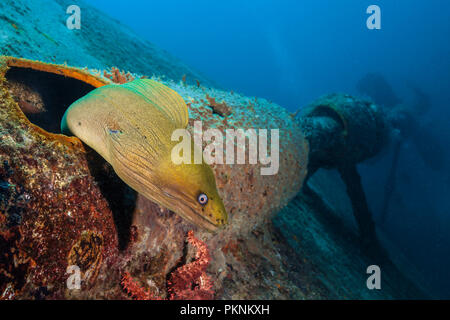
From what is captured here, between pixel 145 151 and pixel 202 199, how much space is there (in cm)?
44

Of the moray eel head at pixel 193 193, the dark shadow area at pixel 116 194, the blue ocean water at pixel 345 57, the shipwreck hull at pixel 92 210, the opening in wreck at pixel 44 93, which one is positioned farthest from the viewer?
the blue ocean water at pixel 345 57

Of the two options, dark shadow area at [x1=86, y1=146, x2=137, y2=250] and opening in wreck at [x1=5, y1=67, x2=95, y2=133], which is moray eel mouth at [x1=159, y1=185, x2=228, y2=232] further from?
opening in wreck at [x1=5, y1=67, x2=95, y2=133]

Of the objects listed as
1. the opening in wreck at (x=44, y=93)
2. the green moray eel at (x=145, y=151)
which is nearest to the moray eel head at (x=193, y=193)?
the green moray eel at (x=145, y=151)

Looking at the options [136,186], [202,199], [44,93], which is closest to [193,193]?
[202,199]

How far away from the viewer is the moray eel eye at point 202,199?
1.19m

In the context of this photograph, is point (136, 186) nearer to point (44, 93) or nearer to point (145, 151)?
point (145, 151)

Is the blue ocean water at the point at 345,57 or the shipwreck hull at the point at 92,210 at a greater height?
the blue ocean water at the point at 345,57

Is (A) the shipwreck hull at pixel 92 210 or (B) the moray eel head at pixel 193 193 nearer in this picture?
(A) the shipwreck hull at pixel 92 210

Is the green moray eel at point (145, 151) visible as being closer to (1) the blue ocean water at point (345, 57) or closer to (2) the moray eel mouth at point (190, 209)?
(2) the moray eel mouth at point (190, 209)

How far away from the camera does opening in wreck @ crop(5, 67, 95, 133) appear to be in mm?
1552

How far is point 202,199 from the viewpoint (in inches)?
47.0

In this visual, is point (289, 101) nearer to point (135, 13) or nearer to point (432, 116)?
point (432, 116)

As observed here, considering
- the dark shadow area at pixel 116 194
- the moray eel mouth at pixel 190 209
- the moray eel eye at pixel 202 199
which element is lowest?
the dark shadow area at pixel 116 194
